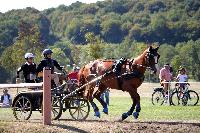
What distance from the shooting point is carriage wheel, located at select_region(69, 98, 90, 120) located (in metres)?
18.2

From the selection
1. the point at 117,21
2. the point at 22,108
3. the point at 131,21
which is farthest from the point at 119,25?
the point at 22,108

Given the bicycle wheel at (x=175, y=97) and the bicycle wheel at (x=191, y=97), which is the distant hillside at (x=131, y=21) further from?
the bicycle wheel at (x=175, y=97)

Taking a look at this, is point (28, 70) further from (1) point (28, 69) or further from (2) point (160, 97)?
(2) point (160, 97)

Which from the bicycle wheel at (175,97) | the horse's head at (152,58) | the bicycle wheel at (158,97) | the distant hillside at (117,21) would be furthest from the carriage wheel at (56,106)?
the distant hillside at (117,21)

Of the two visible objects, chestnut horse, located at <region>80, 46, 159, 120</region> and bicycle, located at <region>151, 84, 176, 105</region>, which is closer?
chestnut horse, located at <region>80, 46, 159, 120</region>

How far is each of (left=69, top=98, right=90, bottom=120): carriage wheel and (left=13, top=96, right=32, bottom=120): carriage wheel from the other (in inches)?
62.3

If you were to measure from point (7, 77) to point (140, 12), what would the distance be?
9708 centimetres

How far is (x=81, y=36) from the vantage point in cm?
15862

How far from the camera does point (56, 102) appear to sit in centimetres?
1714

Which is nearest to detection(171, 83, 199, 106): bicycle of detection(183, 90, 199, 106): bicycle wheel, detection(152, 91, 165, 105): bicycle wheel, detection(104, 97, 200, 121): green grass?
detection(183, 90, 199, 106): bicycle wheel

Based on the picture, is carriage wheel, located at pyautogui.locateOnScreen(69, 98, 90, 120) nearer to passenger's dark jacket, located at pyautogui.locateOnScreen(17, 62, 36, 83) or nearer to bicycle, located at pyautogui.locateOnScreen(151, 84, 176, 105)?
passenger's dark jacket, located at pyautogui.locateOnScreen(17, 62, 36, 83)

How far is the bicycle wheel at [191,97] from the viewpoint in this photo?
92.6ft

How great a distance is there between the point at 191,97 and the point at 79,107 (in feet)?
41.1

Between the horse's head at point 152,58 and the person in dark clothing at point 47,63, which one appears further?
the person in dark clothing at point 47,63
